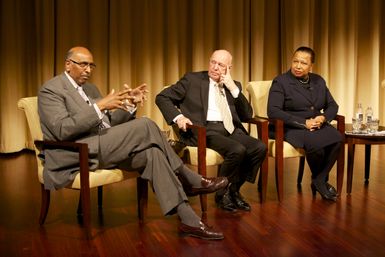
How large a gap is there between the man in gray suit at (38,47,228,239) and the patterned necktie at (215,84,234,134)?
71 centimetres

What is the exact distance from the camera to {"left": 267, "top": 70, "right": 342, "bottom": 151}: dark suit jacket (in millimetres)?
4676

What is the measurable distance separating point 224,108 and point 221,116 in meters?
0.06

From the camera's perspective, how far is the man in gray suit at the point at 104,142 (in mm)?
3854

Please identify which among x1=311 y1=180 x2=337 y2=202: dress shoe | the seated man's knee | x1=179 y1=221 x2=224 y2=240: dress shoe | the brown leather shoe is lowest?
x1=179 y1=221 x2=224 y2=240: dress shoe

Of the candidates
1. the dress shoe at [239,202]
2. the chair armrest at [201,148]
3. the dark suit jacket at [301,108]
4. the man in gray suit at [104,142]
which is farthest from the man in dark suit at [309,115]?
the man in gray suit at [104,142]

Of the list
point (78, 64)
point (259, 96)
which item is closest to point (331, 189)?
point (259, 96)

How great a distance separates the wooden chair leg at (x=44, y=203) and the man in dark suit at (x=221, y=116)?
973 mm

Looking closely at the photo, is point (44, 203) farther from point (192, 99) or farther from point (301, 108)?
point (301, 108)

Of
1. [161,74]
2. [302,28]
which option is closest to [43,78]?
[161,74]

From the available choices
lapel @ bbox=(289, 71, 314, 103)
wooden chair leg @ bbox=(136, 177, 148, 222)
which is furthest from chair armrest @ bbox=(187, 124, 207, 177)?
lapel @ bbox=(289, 71, 314, 103)

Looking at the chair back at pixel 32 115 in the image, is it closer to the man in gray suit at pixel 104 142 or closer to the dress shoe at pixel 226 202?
the man in gray suit at pixel 104 142

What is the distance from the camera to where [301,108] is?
4887 mm

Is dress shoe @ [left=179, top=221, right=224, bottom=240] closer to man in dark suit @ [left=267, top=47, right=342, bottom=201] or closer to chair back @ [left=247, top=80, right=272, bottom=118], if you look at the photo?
man in dark suit @ [left=267, top=47, right=342, bottom=201]

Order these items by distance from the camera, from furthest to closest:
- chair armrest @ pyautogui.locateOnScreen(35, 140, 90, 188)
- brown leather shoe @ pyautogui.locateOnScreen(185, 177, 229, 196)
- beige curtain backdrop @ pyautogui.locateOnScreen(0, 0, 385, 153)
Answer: beige curtain backdrop @ pyautogui.locateOnScreen(0, 0, 385, 153) → brown leather shoe @ pyautogui.locateOnScreen(185, 177, 229, 196) → chair armrest @ pyautogui.locateOnScreen(35, 140, 90, 188)
